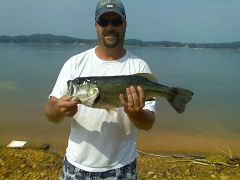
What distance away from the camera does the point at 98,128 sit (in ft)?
11.7

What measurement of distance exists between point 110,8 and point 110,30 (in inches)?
8.8

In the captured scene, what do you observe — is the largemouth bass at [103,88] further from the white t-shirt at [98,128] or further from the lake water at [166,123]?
the lake water at [166,123]

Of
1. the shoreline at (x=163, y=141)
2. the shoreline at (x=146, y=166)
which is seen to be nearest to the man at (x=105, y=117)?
the shoreline at (x=146, y=166)

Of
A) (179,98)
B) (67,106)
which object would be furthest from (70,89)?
(179,98)

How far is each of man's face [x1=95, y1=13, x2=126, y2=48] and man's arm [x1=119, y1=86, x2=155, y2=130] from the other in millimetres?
467

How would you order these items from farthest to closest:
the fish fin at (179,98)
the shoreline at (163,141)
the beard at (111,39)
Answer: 1. the shoreline at (163,141)
2. the fish fin at (179,98)
3. the beard at (111,39)

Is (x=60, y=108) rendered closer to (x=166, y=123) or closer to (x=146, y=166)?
(x=146, y=166)

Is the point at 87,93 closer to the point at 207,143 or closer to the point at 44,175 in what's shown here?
the point at 44,175

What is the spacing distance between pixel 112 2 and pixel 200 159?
202 inches

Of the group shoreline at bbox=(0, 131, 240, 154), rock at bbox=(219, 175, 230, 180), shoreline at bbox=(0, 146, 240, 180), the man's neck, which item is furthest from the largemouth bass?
shoreline at bbox=(0, 131, 240, 154)

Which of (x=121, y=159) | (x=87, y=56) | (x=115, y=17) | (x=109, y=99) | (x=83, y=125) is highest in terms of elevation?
(x=115, y=17)

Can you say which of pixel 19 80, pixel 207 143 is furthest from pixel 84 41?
pixel 207 143

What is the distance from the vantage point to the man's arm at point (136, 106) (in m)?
3.44

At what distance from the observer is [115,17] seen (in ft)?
12.2
